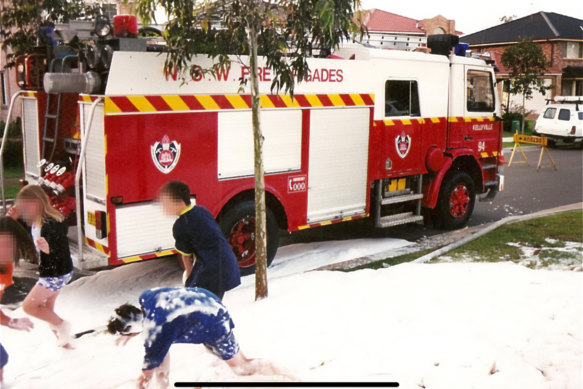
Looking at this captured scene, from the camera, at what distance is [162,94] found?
6.65 m

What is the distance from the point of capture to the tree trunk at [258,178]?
5973 mm

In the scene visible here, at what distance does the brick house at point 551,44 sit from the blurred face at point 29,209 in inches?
1547

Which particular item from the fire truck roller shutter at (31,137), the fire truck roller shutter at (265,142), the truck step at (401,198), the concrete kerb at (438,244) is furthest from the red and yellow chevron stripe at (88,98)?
the truck step at (401,198)

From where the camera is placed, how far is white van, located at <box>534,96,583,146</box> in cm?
Answer: 2595

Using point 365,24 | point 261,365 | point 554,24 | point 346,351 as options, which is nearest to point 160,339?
point 261,365

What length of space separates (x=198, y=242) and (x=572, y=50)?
45871mm

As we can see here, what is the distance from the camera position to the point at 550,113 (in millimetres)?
27453

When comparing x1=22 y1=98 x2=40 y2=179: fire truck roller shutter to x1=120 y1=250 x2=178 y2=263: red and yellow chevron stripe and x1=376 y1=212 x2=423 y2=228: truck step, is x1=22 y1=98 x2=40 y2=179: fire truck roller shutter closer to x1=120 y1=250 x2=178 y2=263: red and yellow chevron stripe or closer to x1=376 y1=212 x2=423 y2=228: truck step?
x1=120 y1=250 x2=178 y2=263: red and yellow chevron stripe

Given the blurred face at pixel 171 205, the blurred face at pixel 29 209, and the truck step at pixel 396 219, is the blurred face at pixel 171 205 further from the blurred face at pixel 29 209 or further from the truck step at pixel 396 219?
the truck step at pixel 396 219

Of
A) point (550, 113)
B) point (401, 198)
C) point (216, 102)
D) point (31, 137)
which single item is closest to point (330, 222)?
point (401, 198)

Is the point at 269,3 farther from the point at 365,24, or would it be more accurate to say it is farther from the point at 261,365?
the point at 261,365

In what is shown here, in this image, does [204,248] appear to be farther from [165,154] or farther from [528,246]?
[528,246]

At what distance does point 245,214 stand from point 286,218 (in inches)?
27.5

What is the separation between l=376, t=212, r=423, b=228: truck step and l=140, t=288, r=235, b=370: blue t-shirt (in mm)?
5722
